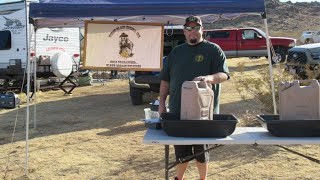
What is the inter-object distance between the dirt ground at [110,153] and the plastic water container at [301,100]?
127 centimetres

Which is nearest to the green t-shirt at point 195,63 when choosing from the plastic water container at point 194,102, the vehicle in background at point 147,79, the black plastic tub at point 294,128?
the plastic water container at point 194,102

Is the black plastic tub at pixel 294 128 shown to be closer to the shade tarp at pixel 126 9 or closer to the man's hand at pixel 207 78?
the man's hand at pixel 207 78

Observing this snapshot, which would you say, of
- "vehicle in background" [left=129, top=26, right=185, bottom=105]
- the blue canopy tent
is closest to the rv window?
"vehicle in background" [left=129, top=26, right=185, bottom=105]

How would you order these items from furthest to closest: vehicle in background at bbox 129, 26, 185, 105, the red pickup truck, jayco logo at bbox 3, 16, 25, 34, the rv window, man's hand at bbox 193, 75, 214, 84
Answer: the red pickup truck → the rv window → jayco logo at bbox 3, 16, 25, 34 → vehicle in background at bbox 129, 26, 185, 105 → man's hand at bbox 193, 75, 214, 84

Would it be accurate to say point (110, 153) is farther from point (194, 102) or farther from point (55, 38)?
point (55, 38)

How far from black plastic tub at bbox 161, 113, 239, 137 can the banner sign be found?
3.27m

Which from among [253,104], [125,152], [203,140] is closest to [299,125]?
[203,140]

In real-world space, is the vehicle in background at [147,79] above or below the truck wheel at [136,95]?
above

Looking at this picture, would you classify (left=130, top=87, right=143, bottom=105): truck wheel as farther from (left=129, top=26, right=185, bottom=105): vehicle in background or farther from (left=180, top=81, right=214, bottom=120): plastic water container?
(left=180, top=81, right=214, bottom=120): plastic water container

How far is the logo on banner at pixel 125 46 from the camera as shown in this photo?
6.64 meters

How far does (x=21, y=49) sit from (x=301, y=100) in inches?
453

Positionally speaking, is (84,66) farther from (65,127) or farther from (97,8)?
(65,127)

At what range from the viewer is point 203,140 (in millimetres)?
3387

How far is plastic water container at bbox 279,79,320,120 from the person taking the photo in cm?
356
